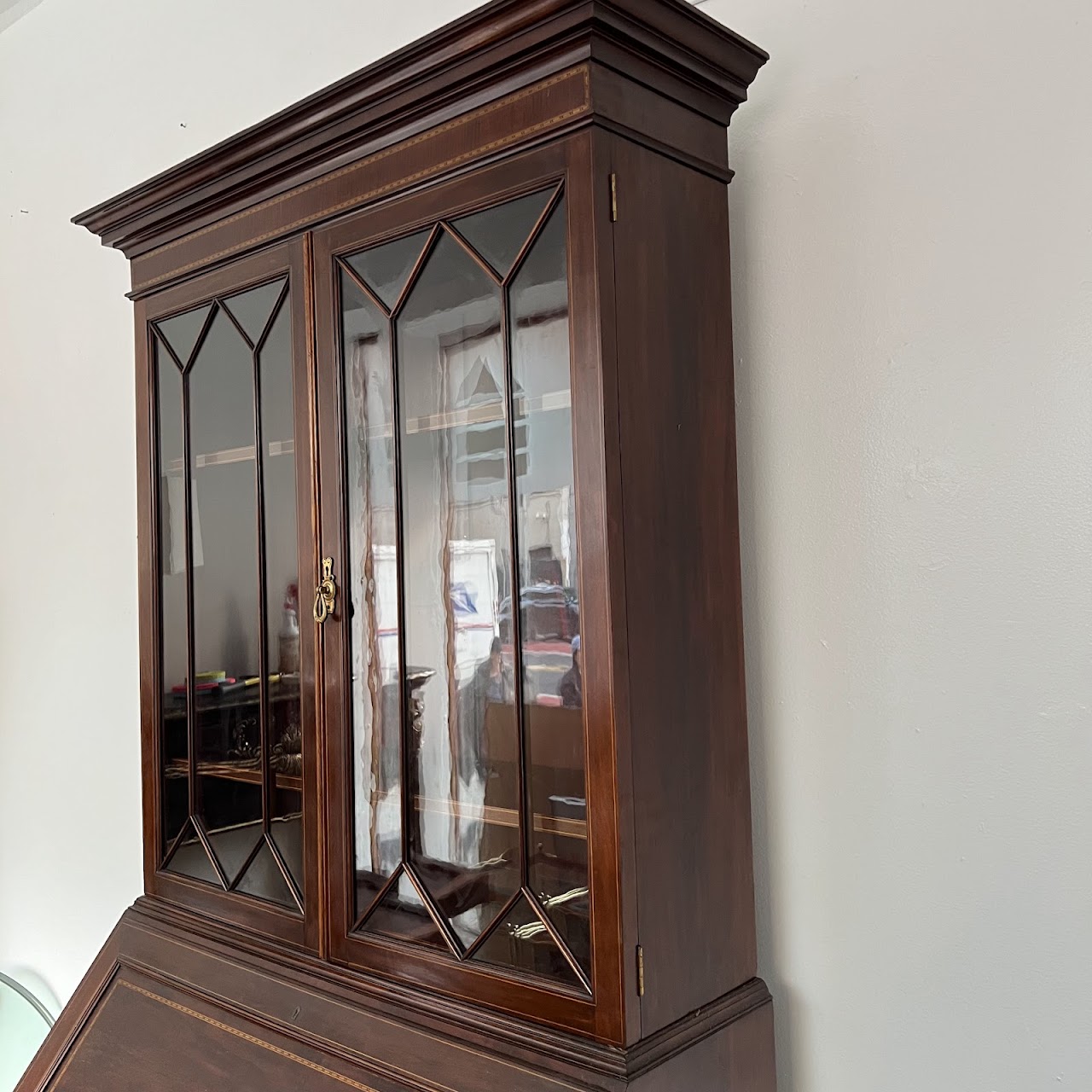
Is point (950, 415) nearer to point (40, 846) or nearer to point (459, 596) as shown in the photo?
point (459, 596)

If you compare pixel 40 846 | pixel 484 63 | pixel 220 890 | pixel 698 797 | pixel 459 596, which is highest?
pixel 484 63

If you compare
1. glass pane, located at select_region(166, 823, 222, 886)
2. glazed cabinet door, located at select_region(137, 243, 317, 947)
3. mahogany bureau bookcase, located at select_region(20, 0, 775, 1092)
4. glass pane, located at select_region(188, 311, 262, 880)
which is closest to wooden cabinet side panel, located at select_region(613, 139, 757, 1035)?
mahogany bureau bookcase, located at select_region(20, 0, 775, 1092)

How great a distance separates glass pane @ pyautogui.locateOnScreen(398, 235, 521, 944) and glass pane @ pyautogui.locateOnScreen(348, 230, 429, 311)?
2 centimetres

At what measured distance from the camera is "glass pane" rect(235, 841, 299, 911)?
1364mm

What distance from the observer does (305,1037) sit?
1.26m

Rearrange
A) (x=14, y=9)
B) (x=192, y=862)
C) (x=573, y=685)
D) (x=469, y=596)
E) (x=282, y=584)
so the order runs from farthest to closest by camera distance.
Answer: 1. (x=14, y=9)
2. (x=192, y=862)
3. (x=282, y=584)
4. (x=469, y=596)
5. (x=573, y=685)

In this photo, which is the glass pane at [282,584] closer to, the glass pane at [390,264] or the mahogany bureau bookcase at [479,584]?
the mahogany bureau bookcase at [479,584]

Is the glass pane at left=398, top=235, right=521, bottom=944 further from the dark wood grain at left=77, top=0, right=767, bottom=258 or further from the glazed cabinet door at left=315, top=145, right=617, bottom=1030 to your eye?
the dark wood grain at left=77, top=0, right=767, bottom=258

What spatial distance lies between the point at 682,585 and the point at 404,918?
0.50 meters

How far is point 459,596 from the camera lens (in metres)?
1.18

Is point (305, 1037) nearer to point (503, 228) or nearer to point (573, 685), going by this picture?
point (573, 685)

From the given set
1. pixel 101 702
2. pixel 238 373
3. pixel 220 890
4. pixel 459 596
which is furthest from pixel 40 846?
pixel 459 596

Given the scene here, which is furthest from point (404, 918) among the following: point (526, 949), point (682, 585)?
point (682, 585)

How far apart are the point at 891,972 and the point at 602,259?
2.73 ft
